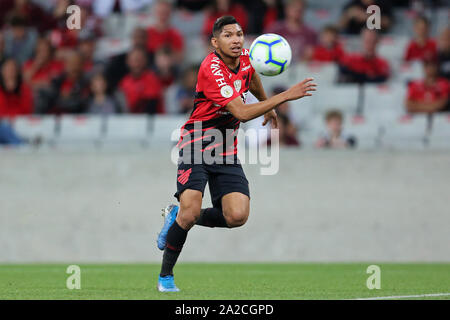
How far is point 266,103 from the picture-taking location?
20.7ft

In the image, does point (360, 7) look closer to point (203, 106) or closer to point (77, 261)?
point (77, 261)

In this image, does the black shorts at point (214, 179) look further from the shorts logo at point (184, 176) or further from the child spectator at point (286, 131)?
the child spectator at point (286, 131)

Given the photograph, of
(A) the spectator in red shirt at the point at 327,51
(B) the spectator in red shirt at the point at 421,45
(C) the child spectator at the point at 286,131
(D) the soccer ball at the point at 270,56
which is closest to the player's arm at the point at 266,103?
(D) the soccer ball at the point at 270,56

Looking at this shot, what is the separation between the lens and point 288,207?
11055mm

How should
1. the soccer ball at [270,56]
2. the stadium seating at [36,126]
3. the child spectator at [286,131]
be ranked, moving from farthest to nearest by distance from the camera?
the stadium seating at [36,126]
the child spectator at [286,131]
the soccer ball at [270,56]

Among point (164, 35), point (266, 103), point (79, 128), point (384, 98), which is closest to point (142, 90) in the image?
point (79, 128)

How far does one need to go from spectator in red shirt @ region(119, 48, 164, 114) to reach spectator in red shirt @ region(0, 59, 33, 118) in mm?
1642

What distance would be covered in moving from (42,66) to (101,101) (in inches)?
62.5

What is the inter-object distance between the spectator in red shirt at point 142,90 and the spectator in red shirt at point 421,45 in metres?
4.06

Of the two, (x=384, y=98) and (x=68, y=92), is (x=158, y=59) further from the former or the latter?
(x=384, y=98)

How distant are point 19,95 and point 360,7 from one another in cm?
570

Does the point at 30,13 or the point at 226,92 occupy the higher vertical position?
the point at 30,13

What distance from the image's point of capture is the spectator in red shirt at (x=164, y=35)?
44.6 feet
